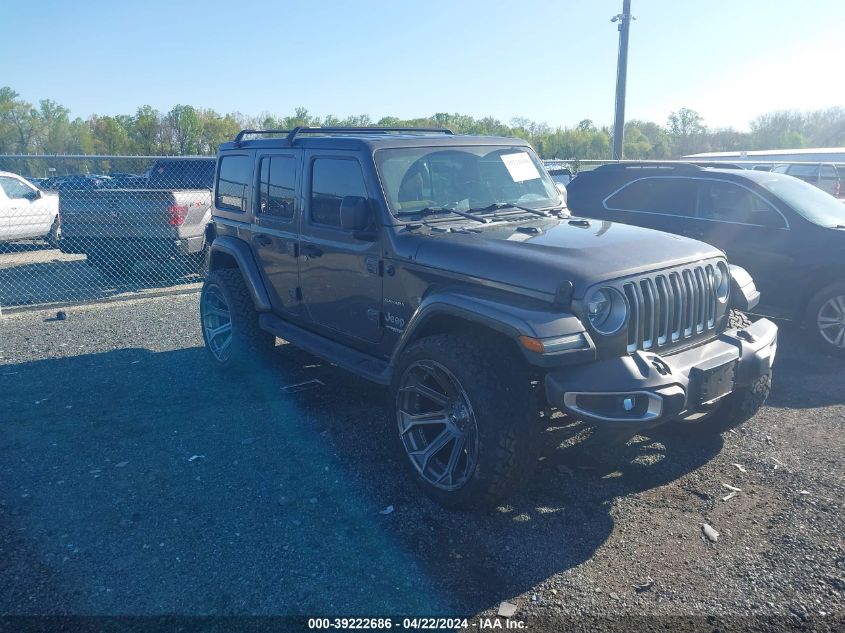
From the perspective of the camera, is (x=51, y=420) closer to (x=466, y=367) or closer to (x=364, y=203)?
(x=364, y=203)

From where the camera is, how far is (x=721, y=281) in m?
4.21

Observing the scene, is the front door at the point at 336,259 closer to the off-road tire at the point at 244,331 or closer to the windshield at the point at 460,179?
the windshield at the point at 460,179

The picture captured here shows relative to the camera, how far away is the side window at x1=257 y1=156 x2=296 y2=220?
5348 mm

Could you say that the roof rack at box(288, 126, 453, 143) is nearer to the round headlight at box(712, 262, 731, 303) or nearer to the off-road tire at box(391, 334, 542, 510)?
the round headlight at box(712, 262, 731, 303)

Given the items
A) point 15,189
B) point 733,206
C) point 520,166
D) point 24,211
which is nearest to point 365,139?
point 520,166

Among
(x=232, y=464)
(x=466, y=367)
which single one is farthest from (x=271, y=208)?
(x=466, y=367)

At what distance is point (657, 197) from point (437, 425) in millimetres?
5089

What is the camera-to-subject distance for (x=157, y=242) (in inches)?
395

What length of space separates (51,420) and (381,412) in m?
2.57

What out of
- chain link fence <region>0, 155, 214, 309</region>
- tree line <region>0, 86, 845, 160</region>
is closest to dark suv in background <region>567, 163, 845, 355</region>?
chain link fence <region>0, 155, 214, 309</region>

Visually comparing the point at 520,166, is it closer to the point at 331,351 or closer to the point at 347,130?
the point at 347,130

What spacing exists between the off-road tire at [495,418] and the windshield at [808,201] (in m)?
4.97

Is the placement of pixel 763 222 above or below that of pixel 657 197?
below

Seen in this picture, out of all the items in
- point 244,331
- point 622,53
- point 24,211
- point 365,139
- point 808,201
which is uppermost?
point 622,53
